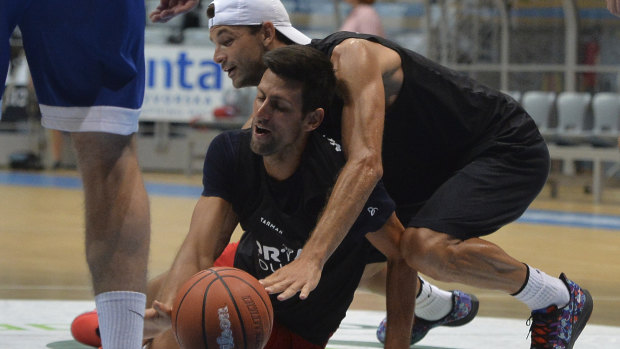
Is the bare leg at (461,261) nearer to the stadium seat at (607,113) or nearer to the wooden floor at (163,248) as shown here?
the wooden floor at (163,248)

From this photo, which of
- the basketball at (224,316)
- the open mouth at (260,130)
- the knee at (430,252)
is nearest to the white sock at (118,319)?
the basketball at (224,316)

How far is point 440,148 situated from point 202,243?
89cm

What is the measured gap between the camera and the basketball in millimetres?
2451

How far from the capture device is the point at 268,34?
3.13 m

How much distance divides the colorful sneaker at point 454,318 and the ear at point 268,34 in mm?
1098

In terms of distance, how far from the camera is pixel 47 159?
1356 cm

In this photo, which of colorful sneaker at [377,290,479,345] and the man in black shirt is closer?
the man in black shirt

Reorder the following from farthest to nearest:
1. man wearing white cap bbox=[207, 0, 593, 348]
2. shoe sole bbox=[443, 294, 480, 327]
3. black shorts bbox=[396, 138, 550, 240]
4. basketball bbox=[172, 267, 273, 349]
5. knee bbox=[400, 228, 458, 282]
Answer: shoe sole bbox=[443, 294, 480, 327] → black shorts bbox=[396, 138, 550, 240] → knee bbox=[400, 228, 458, 282] → man wearing white cap bbox=[207, 0, 593, 348] → basketball bbox=[172, 267, 273, 349]

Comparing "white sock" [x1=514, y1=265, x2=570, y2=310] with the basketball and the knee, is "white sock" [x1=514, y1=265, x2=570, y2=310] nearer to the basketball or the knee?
the knee

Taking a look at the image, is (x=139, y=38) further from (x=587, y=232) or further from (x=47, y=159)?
(x=47, y=159)

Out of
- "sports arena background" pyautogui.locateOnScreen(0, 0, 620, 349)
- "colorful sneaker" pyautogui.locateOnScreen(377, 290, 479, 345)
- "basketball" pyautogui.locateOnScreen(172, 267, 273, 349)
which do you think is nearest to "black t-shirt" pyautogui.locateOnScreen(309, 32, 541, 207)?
"colorful sneaker" pyautogui.locateOnScreen(377, 290, 479, 345)

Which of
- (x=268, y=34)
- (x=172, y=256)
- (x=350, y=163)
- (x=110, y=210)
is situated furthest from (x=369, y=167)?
(x=172, y=256)

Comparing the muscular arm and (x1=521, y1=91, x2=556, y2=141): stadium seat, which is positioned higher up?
the muscular arm

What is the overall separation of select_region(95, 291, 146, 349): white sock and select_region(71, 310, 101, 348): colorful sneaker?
1.17 m
